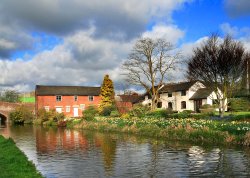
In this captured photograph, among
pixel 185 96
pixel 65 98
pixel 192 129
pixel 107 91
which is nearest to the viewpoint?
pixel 192 129

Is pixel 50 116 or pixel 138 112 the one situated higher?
pixel 138 112

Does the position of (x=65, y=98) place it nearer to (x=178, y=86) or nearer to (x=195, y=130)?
(x=178, y=86)

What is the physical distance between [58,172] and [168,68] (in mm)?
42278

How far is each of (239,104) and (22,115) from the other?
38.4m

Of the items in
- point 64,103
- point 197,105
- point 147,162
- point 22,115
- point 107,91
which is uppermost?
point 107,91

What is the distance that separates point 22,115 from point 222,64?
40.4 meters

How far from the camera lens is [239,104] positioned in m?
48.8

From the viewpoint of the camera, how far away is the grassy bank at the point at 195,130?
68.4 feet

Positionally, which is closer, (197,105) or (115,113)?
(115,113)

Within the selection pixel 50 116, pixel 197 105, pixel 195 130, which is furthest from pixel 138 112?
pixel 195 130

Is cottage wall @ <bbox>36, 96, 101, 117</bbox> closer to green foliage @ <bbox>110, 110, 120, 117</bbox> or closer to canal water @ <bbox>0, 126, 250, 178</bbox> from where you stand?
green foliage @ <bbox>110, 110, 120, 117</bbox>

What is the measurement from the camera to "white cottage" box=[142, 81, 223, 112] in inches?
2290

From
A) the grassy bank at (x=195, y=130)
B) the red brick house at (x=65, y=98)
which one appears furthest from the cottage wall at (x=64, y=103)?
the grassy bank at (x=195, y=130)

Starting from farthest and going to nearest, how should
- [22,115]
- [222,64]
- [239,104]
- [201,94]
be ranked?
[22,115], [201,94], [239,104], [222,64]
